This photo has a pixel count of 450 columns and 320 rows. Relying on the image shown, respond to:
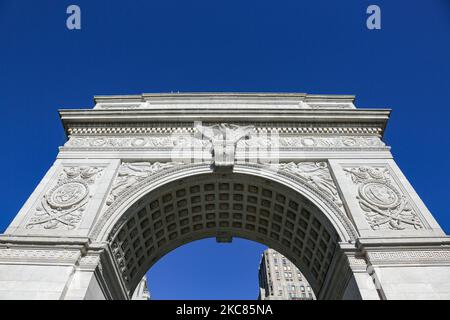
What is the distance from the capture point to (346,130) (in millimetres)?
17281

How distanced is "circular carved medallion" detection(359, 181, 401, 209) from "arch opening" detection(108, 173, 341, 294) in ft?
7.89

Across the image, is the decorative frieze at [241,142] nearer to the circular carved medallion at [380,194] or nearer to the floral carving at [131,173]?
the floral carving at [131,173]

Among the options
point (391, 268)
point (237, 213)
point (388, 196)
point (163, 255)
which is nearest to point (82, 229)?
point (163, 255)

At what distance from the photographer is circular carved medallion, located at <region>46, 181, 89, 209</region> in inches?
531

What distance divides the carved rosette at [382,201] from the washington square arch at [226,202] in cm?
6

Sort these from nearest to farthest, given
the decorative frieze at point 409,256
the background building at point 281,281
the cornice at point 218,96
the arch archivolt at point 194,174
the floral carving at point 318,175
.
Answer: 1. the decorative frieze at point 409,256
2. the arch archivolt at point 194,174
3. the floral carving at point 318,175
4. the cornice at point 218,96
5. the background building at point 281,281

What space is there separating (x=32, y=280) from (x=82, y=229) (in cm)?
244

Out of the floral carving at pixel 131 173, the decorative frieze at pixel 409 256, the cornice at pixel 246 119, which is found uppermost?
the cornice at pixel 246 119

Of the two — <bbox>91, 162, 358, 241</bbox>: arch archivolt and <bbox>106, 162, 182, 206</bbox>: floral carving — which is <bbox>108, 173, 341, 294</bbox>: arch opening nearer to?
<bbox>91, 162, 358, 241</bbox>: arch archivolt

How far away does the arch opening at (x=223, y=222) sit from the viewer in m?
14.2

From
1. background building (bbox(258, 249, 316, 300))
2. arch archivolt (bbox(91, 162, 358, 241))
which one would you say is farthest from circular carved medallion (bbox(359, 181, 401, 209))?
background building (bbox(258, 249, 316, 300))

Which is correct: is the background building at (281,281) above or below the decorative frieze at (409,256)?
above

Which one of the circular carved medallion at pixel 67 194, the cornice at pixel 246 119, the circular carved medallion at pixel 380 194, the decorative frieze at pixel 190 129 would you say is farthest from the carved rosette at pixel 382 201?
the circular carved medallion at pixel 67 194
